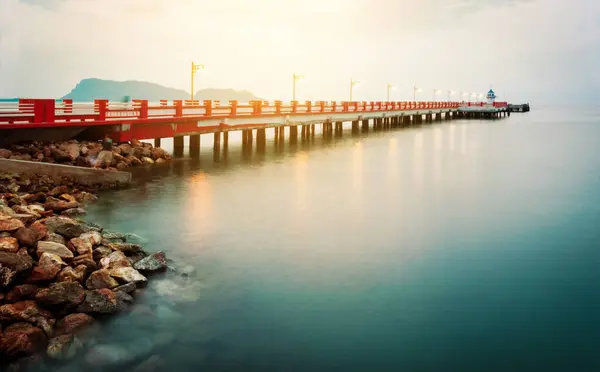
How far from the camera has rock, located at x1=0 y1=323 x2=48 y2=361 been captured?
6.71 metres

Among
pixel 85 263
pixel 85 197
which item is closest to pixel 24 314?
pixel 85 263

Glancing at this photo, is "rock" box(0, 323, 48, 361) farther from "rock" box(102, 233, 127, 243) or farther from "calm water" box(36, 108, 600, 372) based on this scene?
"rock" box(102, 233, 127, 243)

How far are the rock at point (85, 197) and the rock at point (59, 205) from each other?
4.09ft

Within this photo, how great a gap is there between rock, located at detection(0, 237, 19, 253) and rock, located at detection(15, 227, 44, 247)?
18 cm

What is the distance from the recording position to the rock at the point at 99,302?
25.2 feet

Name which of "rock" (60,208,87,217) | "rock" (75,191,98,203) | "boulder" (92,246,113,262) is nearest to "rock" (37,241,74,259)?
"boulder" (92,246,113,262)

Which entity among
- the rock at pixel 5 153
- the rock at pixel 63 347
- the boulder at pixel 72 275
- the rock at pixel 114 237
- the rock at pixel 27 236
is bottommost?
the rock at pixel 63 347

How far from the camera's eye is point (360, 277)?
10172 millimetres

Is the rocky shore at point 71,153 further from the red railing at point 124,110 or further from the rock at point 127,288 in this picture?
the rock at point 127,288

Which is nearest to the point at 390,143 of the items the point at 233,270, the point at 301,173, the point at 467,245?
the point at 301,173

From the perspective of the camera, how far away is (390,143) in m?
43.9

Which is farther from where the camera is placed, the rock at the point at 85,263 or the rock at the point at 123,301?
the rock at the point at 85,263

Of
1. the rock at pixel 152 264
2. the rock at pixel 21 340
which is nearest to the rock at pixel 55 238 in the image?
the rock at pixel 152 264

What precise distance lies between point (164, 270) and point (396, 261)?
4.53 meters
